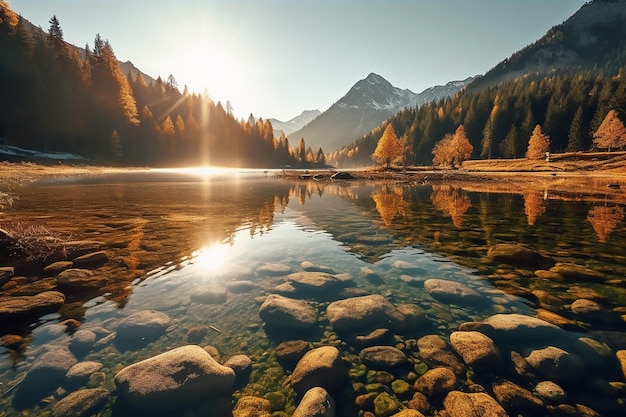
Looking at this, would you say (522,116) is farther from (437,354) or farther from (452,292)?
(437,354)

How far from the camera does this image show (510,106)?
397 ft

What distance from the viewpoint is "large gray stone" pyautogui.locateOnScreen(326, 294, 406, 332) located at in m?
6.71

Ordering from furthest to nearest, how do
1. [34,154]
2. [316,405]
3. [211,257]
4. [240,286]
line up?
[34,154], [211,257], [240,286], [316,405]

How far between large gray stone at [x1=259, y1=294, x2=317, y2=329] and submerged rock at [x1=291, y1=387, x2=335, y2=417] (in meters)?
2.27

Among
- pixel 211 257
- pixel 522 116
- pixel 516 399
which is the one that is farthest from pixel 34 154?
pixel 522 116

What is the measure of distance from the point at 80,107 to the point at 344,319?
100 m

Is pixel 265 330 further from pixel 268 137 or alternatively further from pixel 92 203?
pixel 268 137

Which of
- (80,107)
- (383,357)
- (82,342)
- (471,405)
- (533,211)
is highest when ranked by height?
(80,107)

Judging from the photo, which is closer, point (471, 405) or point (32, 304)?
point (471, 405)

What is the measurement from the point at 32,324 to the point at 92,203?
802 inches

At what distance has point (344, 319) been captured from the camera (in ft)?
22.4

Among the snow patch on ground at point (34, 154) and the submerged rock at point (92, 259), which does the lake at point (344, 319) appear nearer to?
the submerged rock at point (92, 259)

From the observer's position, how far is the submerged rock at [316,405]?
13.5 ft

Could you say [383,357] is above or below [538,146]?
below
